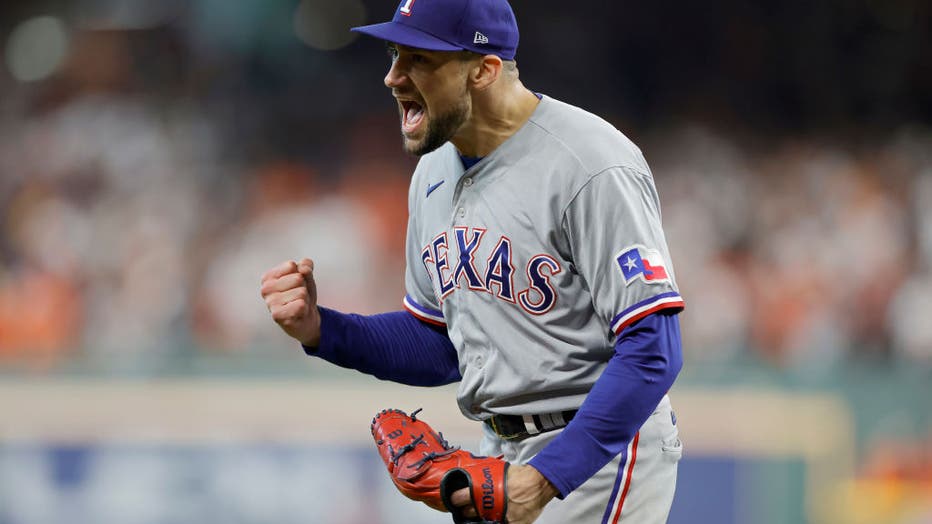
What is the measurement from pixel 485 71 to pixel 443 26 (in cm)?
13

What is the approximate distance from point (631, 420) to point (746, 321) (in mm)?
3972

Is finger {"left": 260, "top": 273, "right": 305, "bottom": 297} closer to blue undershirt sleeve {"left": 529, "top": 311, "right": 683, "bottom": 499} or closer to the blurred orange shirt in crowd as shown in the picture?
blue undershirt sleeve {"left": 529, "top": 311, "right": 683, "bottom": 499}

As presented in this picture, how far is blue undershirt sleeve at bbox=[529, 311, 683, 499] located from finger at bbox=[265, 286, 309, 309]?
0.61 meters

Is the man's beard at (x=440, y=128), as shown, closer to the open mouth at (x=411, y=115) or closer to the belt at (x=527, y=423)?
the open mouth at (x=411, y=115)

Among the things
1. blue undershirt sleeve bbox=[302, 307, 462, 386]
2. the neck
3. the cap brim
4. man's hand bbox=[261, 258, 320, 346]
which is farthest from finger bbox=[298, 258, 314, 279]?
the cap brim

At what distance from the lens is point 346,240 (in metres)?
6.75

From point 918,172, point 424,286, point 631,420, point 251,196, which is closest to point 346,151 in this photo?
point 251,196

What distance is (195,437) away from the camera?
5773 mm

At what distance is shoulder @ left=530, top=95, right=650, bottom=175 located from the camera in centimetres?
220

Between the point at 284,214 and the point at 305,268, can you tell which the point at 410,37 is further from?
the point at 284,214

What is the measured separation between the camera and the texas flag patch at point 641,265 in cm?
210

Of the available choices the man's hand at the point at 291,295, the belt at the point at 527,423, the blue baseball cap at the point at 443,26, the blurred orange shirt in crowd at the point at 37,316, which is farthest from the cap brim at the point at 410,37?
the blurred orange shirt in crowd at the point at 37,316

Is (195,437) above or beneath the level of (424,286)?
beneath

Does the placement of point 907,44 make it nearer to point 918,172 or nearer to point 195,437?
point 918,172
